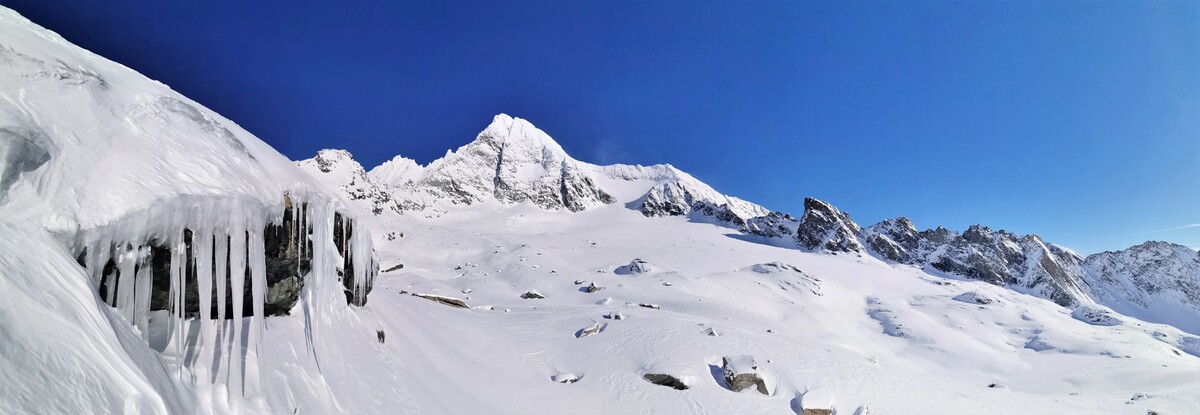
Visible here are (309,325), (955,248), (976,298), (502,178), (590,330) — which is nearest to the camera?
(309,325)

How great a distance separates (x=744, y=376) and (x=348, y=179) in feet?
414

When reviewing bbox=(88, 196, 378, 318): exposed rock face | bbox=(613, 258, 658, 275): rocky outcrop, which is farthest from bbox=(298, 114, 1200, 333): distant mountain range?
bbox=(88, 196, 378, 318): exposed rock face

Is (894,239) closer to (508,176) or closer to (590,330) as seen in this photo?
(508,176)

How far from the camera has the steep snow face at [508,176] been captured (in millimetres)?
133125

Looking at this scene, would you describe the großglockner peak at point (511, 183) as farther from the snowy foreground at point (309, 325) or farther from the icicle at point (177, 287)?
the icicle at point (177, 287)

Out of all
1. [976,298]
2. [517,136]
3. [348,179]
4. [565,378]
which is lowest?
[976,298]

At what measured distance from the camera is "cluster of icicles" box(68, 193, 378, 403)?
559cm

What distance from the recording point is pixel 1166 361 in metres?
37.4

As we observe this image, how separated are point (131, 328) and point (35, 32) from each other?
17.4ft

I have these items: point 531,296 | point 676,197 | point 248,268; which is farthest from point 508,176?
point 248,268

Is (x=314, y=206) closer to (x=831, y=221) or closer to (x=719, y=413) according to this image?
(x=719, y=413)

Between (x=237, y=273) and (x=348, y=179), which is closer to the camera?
(x=237, y=273)

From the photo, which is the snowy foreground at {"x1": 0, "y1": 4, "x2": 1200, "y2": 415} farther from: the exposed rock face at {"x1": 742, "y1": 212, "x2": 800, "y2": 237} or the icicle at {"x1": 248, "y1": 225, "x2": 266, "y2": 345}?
the exposed rock face at {"x1": 742, "y1": 212, "x2": 800, "y2": 237}

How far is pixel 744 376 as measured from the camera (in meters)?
16.6
